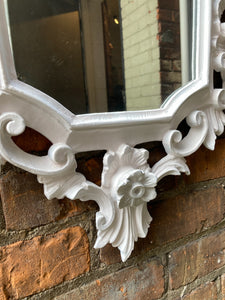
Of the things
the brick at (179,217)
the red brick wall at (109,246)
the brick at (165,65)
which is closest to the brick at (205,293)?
the red brick wall at (109,246)

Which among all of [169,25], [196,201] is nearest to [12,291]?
[196,201]

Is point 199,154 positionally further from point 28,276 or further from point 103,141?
point 28,276

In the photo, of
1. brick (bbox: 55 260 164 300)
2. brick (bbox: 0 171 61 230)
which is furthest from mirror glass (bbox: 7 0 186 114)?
brick (bbox: 55 260 164 300)

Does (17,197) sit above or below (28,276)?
above

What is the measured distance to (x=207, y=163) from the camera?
50cm

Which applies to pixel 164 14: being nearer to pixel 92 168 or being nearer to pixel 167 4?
pixel 167 4

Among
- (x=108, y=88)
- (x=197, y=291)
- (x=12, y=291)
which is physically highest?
(x=108, y=88)

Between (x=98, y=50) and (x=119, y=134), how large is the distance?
12 cm

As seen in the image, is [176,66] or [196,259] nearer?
[176,66]

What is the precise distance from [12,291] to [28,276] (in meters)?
0.03

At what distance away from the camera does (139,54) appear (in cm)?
38

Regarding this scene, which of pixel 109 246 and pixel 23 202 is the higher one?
pixel 23 202

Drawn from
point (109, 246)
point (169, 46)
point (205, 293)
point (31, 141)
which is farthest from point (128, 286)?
point (169, 46)

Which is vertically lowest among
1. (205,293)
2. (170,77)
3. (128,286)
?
(205,293)
